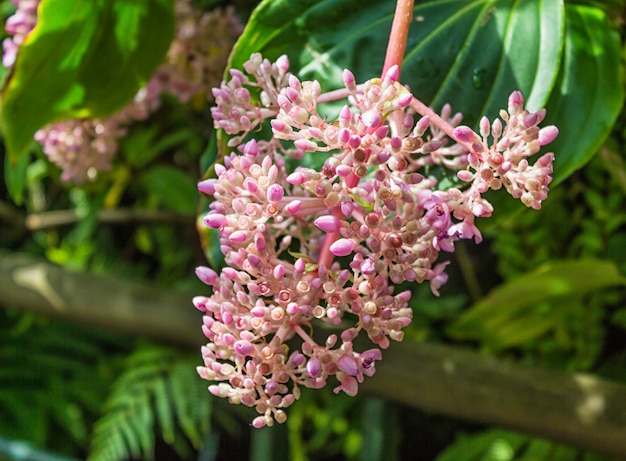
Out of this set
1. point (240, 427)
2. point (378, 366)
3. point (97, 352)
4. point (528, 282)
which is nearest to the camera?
point (528, 282)

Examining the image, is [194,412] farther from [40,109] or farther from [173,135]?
[40,109]

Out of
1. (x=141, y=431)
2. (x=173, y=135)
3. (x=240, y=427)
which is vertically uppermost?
(x=173, y=135)

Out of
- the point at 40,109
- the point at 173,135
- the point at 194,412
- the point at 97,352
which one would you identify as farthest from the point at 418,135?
the point at 97,352

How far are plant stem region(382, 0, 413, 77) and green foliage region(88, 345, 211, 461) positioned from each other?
951mm

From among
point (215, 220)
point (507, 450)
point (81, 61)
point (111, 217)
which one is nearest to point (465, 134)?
point (215, 220)

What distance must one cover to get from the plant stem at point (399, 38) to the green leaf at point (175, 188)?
0.75 metres

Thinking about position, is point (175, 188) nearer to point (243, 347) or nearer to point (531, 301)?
point (531, 301)

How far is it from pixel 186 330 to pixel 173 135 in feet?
1.14

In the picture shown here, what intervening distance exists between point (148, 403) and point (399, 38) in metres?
1.02

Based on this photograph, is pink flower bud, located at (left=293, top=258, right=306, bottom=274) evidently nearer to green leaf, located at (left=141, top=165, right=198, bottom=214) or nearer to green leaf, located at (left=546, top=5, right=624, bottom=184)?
green leaf, located at (left=546, top=5, right=624, bottom=184)

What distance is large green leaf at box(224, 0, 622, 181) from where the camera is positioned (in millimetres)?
471

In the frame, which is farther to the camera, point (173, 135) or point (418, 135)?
point (173, 135)

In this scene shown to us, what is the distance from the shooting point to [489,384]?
0.77 meters

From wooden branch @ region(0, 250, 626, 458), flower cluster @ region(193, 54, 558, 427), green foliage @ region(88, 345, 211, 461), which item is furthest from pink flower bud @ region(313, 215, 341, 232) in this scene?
green foliage @ region(88, 345, 211, 461)
